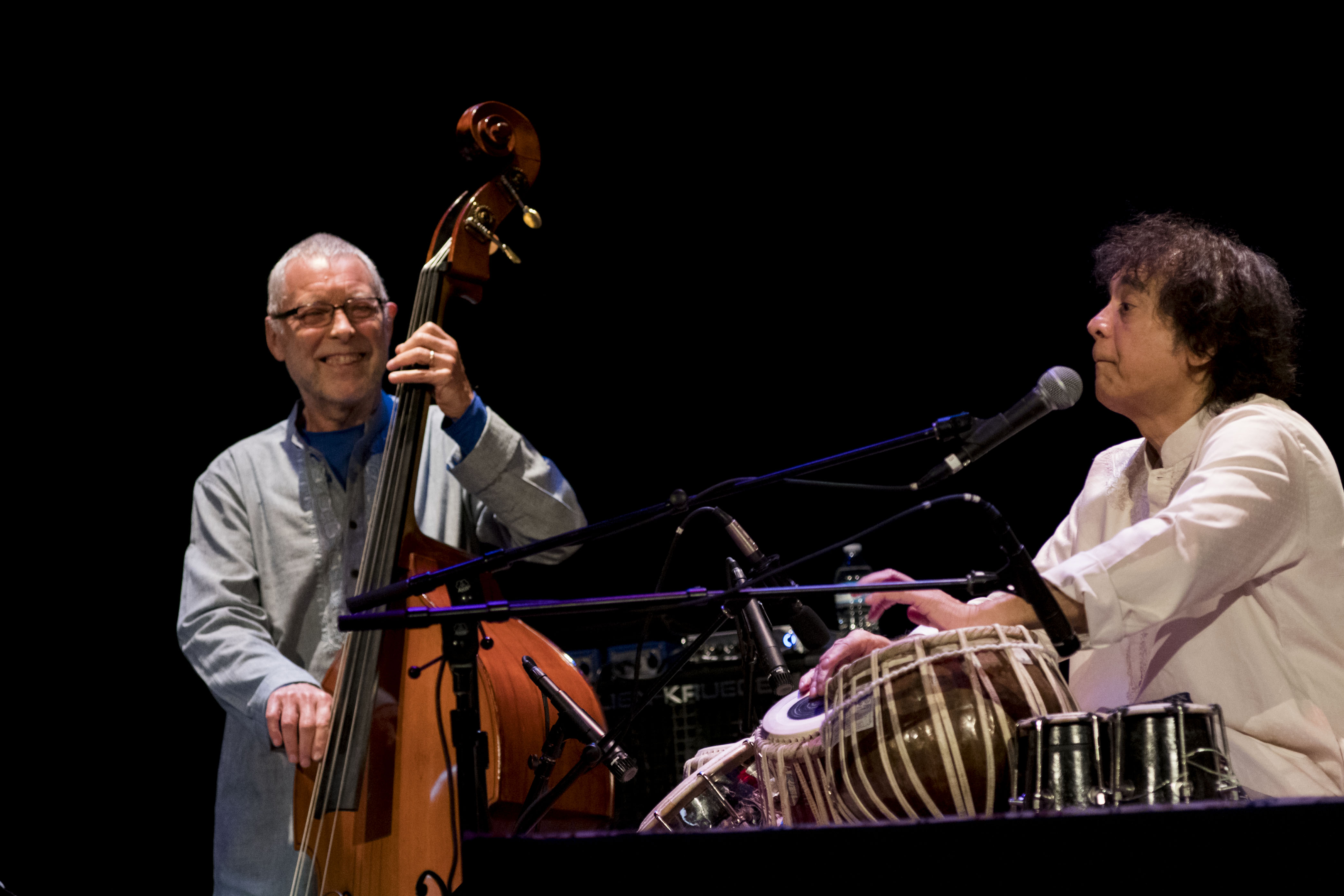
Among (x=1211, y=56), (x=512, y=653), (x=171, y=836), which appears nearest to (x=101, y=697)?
(x=171, y=836)

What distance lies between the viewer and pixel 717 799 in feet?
8.64

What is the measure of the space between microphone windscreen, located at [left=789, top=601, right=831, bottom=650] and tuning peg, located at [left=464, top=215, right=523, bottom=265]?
1.14 metres

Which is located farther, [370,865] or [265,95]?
[265,95]

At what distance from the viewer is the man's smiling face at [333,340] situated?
2.99m

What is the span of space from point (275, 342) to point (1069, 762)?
2.30m

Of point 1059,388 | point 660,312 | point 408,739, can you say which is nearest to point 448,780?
point 408,739

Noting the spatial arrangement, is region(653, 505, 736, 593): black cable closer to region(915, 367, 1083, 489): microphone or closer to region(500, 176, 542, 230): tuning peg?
region(915, 367, 1083, 489): microphone

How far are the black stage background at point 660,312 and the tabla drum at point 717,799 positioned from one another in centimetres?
137

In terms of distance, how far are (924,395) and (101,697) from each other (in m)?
3.31

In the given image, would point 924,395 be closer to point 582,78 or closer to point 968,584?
point 582,78

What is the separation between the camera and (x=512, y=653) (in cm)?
237

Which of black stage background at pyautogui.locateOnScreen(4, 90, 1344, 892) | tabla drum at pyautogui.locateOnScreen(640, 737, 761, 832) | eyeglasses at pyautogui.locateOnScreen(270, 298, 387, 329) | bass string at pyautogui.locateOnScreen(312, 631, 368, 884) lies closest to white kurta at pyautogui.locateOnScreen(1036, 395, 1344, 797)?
tabla drum at pyautogui.locateOnScreen(640, 737, 761, 832)

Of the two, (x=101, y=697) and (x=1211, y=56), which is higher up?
(x=1211, y=56)

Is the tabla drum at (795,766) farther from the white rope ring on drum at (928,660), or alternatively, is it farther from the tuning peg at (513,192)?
the tuning peg at (513,192)
